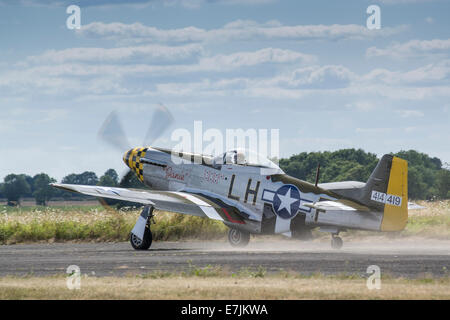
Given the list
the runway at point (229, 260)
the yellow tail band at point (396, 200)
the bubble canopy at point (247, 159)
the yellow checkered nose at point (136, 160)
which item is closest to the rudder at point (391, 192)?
the yellow tail band at point (396, 200)

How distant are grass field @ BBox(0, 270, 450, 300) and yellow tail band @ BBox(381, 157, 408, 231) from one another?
5.93 meters

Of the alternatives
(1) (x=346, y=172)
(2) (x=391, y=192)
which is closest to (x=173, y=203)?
(2) (x=391, y=192)

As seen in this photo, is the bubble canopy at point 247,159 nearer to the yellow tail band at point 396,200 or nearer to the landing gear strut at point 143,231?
the landing gear strut at point 143,231

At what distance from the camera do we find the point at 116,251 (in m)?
23.7

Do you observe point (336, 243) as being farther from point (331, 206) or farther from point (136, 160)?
point (136, 160)

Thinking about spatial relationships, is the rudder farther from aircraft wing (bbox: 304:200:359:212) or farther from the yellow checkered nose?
the yellow checkered nose

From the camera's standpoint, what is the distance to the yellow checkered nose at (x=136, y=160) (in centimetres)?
2692

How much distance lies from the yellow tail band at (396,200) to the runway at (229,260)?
0.92 metres

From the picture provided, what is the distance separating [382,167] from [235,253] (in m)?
5.03

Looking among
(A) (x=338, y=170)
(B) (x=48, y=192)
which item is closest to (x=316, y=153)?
(A) (x=338, y=170)

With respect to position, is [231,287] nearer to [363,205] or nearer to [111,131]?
[363,205]

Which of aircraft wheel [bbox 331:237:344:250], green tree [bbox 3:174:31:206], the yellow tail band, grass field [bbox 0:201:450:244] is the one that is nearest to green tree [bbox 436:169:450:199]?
grass field [bbox 0:201:450:244]

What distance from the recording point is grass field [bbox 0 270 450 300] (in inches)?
511

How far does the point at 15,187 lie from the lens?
16288 centimetres
